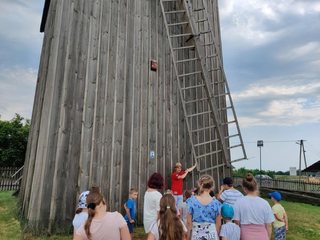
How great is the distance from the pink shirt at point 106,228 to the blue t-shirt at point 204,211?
1027 millimetres

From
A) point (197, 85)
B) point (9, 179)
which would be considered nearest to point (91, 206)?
point (197, 85)

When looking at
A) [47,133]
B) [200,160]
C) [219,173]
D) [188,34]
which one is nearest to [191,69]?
[188,34]

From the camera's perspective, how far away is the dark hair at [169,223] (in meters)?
2.65

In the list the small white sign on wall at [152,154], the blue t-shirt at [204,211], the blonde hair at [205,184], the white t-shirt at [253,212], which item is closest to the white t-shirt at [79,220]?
the blue t-shirt at [204,211]

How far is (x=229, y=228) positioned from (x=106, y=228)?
1.64m

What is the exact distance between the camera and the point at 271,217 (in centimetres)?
335

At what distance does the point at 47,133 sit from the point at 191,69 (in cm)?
495

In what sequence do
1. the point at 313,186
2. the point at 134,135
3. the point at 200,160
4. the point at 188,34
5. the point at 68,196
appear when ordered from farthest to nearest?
the point at 313,186, the point at 200,160, the point at 188,34, the point at 134,135, the point at 68,196

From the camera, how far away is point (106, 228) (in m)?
2.48

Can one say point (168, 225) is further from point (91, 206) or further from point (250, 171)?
point (250, 171)

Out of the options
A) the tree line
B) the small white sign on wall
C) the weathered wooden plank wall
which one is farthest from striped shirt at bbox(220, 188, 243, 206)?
the tree line

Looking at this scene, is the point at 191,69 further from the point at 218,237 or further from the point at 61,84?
the point at 218,237

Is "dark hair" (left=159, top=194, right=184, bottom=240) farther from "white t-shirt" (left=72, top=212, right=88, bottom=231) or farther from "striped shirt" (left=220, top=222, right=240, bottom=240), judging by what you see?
"white t-shirt" (left=72, top=212, right=88, bottom=231)

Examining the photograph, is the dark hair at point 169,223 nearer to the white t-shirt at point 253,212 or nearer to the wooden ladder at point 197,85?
the white t-shirt at point 253,212
